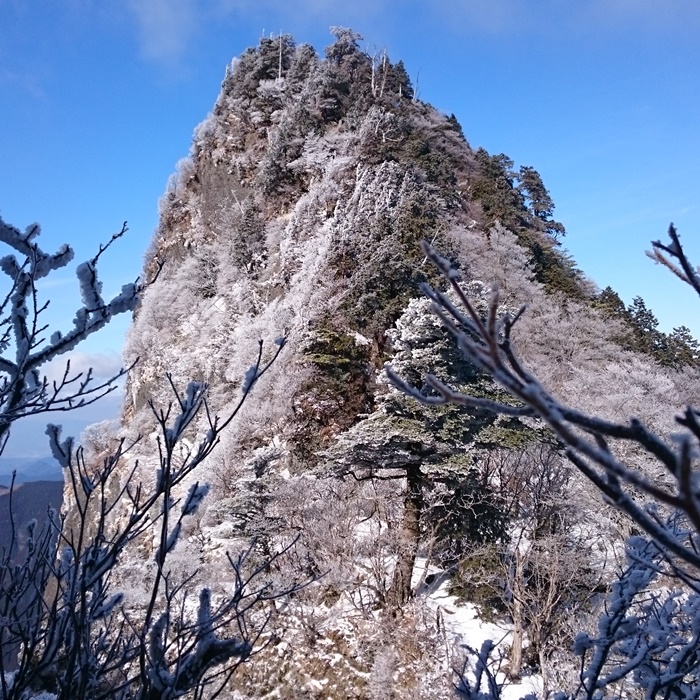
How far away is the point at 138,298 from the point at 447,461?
7.10 meters

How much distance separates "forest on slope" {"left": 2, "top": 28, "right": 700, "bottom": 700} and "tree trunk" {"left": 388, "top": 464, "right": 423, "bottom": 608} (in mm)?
38

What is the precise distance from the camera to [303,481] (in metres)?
9.70

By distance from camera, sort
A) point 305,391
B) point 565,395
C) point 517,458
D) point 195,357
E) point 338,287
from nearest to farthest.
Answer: point 517,458 → point 305,391 → point 565,395 → point 338,287 → point 195,357

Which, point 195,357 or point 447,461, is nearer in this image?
point 447,461

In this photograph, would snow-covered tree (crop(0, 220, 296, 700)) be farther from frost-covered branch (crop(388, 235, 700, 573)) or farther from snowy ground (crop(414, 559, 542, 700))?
snowy ground (crop(414, 559, 542, 700))

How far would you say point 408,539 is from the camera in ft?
28.0

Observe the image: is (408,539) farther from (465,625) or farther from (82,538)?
(82,538)

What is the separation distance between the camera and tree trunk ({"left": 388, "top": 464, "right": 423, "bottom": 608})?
8391mm

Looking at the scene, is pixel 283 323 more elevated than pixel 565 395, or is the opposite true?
pixel 283 323

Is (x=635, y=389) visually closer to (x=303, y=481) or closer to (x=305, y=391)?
(x=305, y=391)

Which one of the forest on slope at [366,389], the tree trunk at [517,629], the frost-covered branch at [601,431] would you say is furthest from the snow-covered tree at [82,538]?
the tree trunk at [517,629]

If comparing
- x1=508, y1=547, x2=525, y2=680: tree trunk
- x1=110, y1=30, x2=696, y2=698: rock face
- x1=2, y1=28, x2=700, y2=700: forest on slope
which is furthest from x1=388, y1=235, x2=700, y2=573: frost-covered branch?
x1=508, y1=547, x2=525, y2=680: tree trunk

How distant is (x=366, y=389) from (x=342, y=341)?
1.72 metres

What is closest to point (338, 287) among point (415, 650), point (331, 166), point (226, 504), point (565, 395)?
point (331, 166)
